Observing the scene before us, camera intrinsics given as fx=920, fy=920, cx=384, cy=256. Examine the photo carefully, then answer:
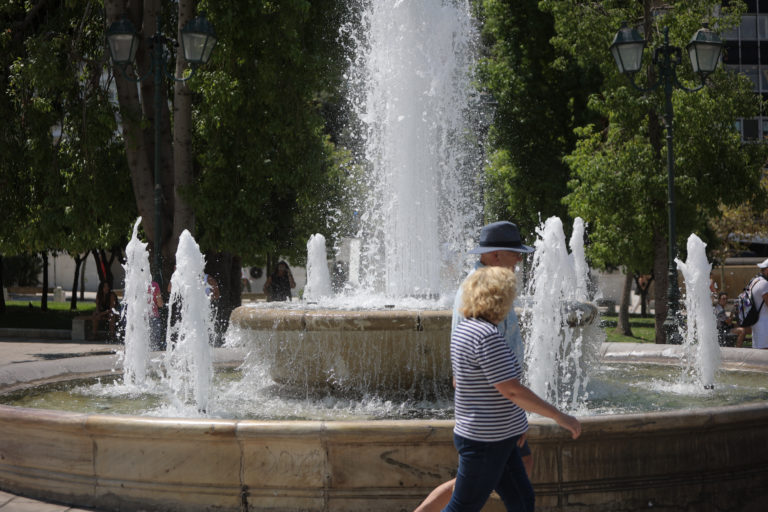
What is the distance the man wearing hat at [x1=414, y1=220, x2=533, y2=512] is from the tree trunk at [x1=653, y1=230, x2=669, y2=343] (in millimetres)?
12329

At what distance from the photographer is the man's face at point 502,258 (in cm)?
446

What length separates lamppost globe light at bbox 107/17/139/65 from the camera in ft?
42.6

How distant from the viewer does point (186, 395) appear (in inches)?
307

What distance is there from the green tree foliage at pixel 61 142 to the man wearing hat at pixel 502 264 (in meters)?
12.7

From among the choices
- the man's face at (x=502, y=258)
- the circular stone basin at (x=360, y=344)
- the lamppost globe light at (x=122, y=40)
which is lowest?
the circular stone basin at (x=360, y=344)

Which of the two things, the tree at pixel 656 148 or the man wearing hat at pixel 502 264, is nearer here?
the man wearing hat at pixel 502 264

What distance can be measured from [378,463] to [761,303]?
6209 millimetres

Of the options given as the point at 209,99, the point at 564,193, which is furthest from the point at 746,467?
the point at 564,193

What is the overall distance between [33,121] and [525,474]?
15.1 meters

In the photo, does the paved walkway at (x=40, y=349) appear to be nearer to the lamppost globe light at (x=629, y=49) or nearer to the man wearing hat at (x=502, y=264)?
the man wearing hat at (x=502, y=264)

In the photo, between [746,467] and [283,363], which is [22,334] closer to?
[283,363]

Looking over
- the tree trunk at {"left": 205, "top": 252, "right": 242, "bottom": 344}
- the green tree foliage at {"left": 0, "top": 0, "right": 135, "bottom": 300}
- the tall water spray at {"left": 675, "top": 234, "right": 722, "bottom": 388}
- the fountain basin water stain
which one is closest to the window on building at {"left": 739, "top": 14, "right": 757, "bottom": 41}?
the tree trunk at {"left": 205, "top": 252, "right": 242, "bottom": 344}

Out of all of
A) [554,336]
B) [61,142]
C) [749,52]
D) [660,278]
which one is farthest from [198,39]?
[749,52]

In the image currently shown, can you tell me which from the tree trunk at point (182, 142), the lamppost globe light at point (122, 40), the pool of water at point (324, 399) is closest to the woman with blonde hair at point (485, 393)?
the pool of water at point (324, 399)
